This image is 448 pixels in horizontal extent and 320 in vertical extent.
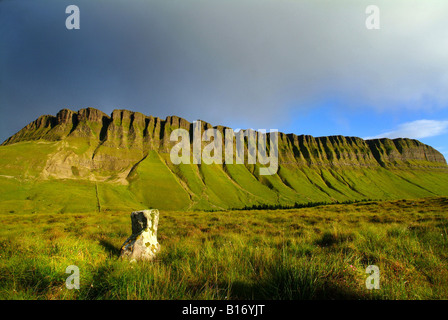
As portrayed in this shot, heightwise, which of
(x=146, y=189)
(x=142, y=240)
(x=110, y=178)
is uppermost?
(x=110, y=178)

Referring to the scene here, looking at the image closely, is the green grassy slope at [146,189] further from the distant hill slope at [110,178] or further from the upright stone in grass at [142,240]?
the upright stone in grass at [142,240]

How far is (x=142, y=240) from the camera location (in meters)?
6.45

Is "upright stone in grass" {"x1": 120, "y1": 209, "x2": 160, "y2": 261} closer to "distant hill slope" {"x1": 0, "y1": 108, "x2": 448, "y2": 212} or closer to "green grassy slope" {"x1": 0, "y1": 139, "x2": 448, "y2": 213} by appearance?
"green grassy slope" {"x1": 0, "y1": 139, "x2": 448, "y2": 213}

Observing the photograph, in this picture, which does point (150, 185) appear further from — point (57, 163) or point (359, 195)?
point (359, 195)

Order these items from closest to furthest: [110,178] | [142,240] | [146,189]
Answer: [142,240] → [146,189] → [110,178]

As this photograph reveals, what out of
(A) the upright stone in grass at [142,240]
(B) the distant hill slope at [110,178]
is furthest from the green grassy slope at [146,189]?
(A) the upright stone in grass at [142,240]

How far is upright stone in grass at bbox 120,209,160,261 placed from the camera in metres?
5.98

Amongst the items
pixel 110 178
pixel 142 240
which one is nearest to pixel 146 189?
pixel 110 178

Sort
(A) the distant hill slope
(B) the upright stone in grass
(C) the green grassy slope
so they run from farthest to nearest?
1. (A) the distant hill slope
2. (C) the green grassy slope
3. (B) the upright stone in grass

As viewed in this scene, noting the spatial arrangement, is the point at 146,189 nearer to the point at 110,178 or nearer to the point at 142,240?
the point at 110,178

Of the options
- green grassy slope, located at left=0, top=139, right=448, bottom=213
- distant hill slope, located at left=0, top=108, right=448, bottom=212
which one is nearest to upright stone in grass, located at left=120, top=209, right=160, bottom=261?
green grassy slope, located at left=0, top=139, right=448, bottom=213

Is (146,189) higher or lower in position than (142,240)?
lower
